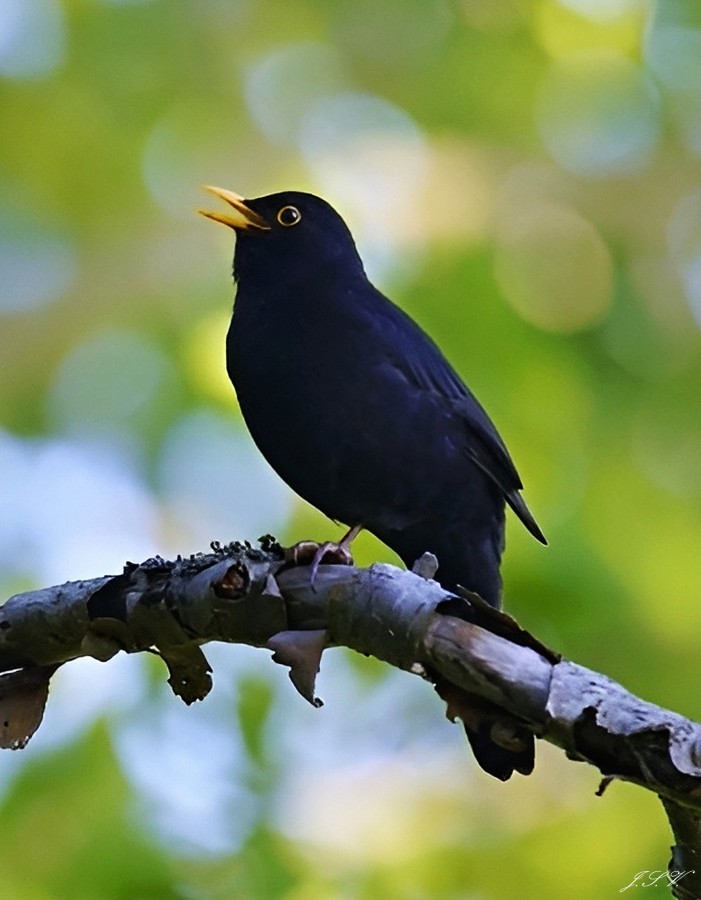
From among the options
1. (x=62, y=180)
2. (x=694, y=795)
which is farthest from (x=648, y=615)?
(x=62, y=180)

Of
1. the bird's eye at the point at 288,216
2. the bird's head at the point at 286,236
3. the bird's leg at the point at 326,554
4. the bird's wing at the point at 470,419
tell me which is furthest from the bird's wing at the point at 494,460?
the bird's leg at the point at 326,554

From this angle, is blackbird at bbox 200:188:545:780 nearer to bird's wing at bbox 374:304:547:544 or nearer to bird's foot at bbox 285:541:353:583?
bird's wing at bbox 374:304:547:544

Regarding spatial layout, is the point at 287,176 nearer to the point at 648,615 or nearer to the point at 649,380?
the point at 649,380

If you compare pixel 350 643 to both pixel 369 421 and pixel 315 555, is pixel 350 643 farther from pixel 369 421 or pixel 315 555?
pixel 369 421

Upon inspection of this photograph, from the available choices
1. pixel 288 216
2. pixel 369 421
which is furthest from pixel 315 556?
pixel 288 216

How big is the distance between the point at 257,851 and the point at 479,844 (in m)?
0.77

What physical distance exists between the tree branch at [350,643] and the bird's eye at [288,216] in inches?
81.7

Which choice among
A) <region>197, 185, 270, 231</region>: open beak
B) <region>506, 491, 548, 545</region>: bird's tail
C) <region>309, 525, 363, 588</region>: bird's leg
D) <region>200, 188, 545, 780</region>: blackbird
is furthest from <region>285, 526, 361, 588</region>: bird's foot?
<region>197, 185, 270, 231</region>: open beak

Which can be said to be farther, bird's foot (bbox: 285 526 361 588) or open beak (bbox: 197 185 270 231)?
open beak (bbox: 197 185 270 231)

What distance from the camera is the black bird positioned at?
454 centimetres

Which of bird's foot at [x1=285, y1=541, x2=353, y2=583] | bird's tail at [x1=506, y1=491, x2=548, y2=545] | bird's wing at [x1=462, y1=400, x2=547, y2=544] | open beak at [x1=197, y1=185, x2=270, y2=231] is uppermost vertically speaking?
open beak at [x1=197, y1=185, x2=270, y2=231]

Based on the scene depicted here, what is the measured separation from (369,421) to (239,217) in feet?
3.99

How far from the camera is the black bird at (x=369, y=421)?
14.9 feet

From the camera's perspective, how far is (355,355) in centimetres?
469
